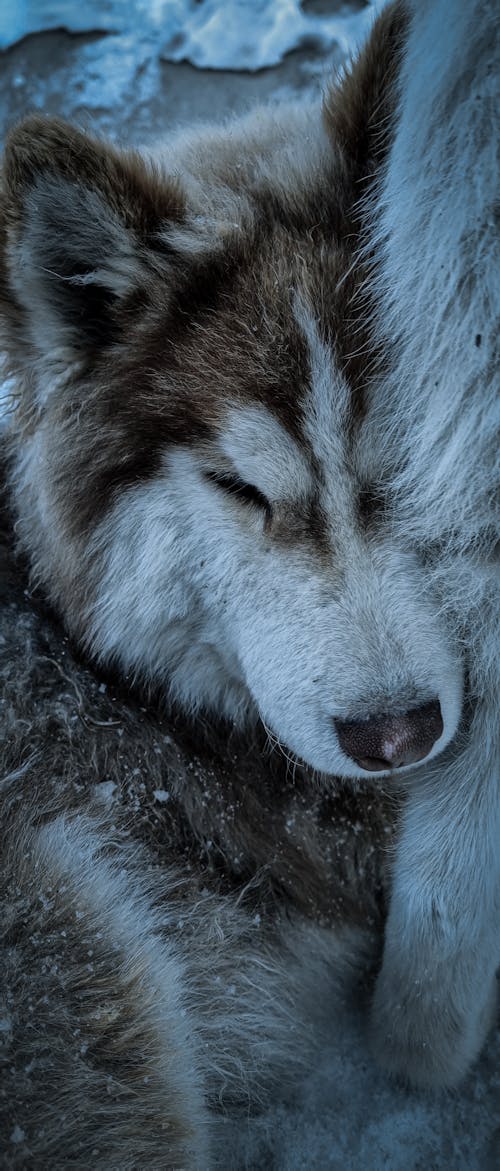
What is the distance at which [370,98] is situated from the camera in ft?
4.50

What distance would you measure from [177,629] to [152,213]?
67 cm

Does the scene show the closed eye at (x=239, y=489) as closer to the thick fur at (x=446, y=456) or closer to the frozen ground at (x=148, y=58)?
the thick fur at (x=446, y=456)

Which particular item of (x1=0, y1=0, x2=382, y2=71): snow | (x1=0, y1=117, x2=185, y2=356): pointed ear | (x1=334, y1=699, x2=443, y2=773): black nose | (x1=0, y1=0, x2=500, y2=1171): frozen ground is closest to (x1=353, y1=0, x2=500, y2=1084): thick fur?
(x1=334, y1=699, x2=443, y2=773): black nose

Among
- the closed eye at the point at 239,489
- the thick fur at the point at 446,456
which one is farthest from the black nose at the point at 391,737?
the closed eye at the point at 239,489

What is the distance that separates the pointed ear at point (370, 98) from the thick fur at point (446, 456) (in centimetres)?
8

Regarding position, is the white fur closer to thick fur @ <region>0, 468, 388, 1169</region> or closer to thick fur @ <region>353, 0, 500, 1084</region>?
thick fur @ <region>353, 0, 500, 1084</region>

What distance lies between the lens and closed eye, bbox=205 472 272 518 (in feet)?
4.56

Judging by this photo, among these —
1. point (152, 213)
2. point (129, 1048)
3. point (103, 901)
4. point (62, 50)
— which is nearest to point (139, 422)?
point (152, 213)

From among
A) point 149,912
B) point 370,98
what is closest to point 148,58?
point 370,98

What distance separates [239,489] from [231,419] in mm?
113

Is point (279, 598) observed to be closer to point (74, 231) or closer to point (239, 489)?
point (239, 489)

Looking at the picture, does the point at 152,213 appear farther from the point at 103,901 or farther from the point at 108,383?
the point at 103,901

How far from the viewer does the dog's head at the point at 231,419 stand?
4.21 feet

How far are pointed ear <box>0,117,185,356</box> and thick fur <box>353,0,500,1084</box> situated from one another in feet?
1.14
